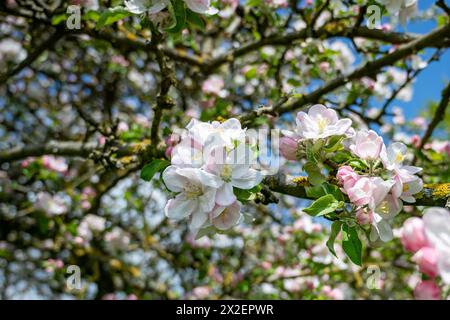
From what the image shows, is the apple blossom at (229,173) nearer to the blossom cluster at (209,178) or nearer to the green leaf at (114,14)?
the blossom cluster at (209,178)

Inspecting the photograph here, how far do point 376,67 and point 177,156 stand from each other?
4.85 ft

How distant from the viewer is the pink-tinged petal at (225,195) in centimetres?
112

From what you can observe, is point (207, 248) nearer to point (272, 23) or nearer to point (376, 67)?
point (272, 23)

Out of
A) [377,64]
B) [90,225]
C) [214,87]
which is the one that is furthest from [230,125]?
[90,225]

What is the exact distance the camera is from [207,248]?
375 cm

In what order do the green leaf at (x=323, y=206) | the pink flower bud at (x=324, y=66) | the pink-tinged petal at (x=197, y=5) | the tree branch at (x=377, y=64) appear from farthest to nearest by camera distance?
the pink flower bud at (x=324, y=66) < the tree branch at (x=377, y=64) < the pink-tinged petal at (x=197, y=5) < the green leaf at (x=323, y=206)

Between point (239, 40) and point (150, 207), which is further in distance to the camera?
point (150, 207)

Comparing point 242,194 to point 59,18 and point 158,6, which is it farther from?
point 59,18

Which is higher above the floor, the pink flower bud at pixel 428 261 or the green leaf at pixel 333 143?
the green leaf at pixel 333 143

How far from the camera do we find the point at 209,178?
110cm

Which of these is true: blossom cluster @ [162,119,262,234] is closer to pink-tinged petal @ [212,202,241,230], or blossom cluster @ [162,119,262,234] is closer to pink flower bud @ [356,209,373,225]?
pink-tinged petal @ [212,202,241,230]

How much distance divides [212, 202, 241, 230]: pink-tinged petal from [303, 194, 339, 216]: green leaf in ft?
0.55

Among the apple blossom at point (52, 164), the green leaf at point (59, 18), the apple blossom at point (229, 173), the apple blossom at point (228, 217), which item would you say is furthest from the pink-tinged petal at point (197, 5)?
the apple blossom at point (52, 164)
